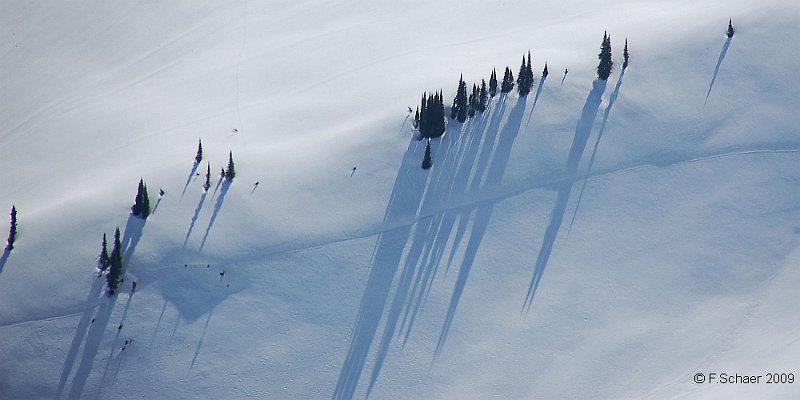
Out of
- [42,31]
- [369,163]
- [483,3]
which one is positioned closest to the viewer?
[369,163]

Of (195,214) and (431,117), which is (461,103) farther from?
(195,214)

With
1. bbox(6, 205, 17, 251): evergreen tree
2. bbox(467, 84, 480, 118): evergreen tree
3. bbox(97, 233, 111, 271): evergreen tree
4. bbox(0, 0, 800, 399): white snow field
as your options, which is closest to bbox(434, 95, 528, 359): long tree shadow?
bbox(0, 0, 800, 399): white snow field

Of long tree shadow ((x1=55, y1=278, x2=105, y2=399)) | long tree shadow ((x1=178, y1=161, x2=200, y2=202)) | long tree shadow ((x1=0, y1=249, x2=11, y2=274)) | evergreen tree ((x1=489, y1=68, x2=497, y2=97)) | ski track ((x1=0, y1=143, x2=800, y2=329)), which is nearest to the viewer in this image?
long tree shadow ((x1=55, y1=278, x2=105, y2=399))

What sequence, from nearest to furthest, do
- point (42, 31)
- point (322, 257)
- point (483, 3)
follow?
point (322, 257) → point (483, 3) → point (42, 31)

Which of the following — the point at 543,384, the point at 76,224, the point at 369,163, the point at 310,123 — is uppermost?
the point at 310,123

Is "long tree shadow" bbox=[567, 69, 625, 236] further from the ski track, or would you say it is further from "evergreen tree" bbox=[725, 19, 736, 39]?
"evergreen tree" bbox=[725, 19, 736, 39]

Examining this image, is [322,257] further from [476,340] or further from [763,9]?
[763,9]

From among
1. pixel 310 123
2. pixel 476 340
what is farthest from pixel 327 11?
pixel 476 340
